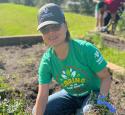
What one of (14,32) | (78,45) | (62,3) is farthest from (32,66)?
(62,3)

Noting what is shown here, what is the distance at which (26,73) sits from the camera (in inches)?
246

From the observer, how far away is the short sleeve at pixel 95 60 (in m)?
3.70

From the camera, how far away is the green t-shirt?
148 inches

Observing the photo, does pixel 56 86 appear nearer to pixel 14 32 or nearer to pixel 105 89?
pixel 105 89

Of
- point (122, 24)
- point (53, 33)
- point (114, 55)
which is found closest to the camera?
point (53, 33)

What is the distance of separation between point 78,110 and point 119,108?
62 cm

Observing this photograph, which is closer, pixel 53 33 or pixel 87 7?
pixel 53 33

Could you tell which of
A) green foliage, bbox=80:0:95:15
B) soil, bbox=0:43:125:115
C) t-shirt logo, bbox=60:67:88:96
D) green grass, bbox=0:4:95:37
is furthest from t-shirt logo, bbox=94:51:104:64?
green foliage, bbox=80:0:95:15

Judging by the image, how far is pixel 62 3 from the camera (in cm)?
2814

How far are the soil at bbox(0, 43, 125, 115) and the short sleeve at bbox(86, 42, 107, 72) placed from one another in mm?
818

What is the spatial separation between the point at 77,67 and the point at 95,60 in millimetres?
209

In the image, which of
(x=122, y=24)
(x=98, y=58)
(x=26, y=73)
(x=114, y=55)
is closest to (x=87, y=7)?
(x=122, y=24)

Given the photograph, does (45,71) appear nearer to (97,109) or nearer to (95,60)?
(95,60)

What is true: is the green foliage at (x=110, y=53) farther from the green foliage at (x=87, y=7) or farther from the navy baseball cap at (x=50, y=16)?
the green foliage at (x=87, y=7)
